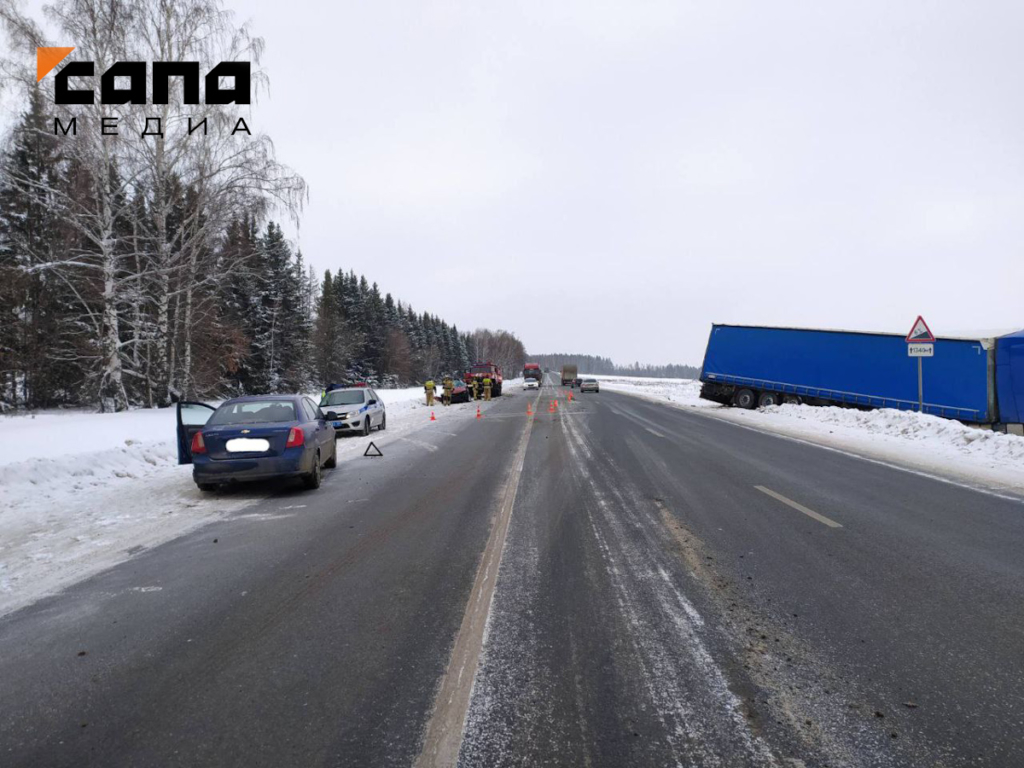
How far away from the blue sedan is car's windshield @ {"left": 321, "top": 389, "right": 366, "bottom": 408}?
302 inches

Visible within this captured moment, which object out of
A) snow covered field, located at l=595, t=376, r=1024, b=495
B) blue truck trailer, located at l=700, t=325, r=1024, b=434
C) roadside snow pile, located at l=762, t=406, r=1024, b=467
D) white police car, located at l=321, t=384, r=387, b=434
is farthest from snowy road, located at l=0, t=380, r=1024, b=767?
blue truck trailer, located at l=700, t=325, r=1024, b=434

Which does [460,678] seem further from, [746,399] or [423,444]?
[746,399]

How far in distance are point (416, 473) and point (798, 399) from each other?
20.4 metres

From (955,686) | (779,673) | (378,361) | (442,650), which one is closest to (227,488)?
(442,650)

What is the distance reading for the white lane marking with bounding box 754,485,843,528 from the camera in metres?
5.87

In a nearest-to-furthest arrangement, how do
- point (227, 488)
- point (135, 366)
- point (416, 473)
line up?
point (227, 488) → point (416, 473) → point (135, 366)

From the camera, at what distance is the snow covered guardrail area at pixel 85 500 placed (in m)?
4.76

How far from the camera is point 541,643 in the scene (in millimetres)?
3178

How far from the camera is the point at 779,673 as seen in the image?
283cm

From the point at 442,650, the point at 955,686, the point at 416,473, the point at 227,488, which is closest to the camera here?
the point at 955,686

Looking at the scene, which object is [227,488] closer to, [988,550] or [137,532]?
[137,532]

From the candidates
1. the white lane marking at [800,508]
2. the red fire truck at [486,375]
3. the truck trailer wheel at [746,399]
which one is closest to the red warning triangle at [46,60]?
the white lane marking at [800,508]

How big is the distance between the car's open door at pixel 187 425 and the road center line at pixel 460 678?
581 centimetres

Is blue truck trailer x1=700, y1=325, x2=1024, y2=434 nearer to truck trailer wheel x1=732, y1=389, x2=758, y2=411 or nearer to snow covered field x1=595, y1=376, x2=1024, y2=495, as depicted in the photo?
truck trailer wheel x1=732, y1=389, x2=758, y2=411
